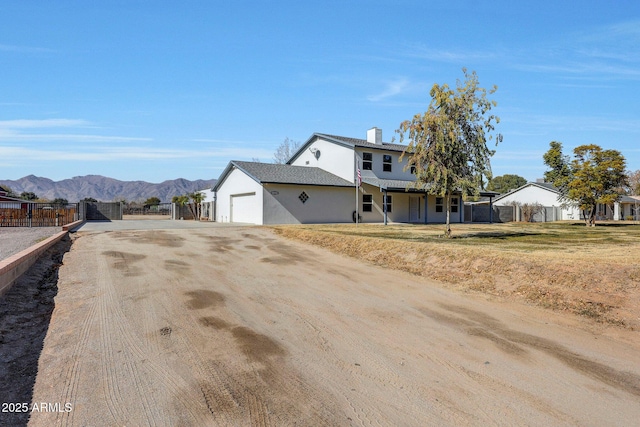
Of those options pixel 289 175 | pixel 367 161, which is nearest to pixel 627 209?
pixel 367 161

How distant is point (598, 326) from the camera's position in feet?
18.8

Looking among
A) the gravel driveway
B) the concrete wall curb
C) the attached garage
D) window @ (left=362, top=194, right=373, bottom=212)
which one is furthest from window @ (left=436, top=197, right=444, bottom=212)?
the concrete wall curb

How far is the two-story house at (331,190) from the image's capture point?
85.8 ft

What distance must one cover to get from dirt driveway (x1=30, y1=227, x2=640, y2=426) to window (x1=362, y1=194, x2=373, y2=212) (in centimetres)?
2150

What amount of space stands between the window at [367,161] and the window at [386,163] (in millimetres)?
1247

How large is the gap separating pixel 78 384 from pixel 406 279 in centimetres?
683

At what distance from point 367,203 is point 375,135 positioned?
6.13m

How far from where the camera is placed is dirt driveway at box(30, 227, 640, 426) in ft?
10.8

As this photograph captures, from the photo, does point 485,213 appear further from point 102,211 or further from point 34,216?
point 102,211

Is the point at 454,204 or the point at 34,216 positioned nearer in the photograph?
the point at 34,216

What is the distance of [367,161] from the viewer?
2928 cm

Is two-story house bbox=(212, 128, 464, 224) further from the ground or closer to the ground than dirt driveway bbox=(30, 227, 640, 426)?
further from the ground

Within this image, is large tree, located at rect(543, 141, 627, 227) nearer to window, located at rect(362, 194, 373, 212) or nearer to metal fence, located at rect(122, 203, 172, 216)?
window, located at rect(362, 194, 373, 212)

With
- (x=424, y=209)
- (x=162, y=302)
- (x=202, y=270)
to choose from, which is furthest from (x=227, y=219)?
(x=162, y=302)
